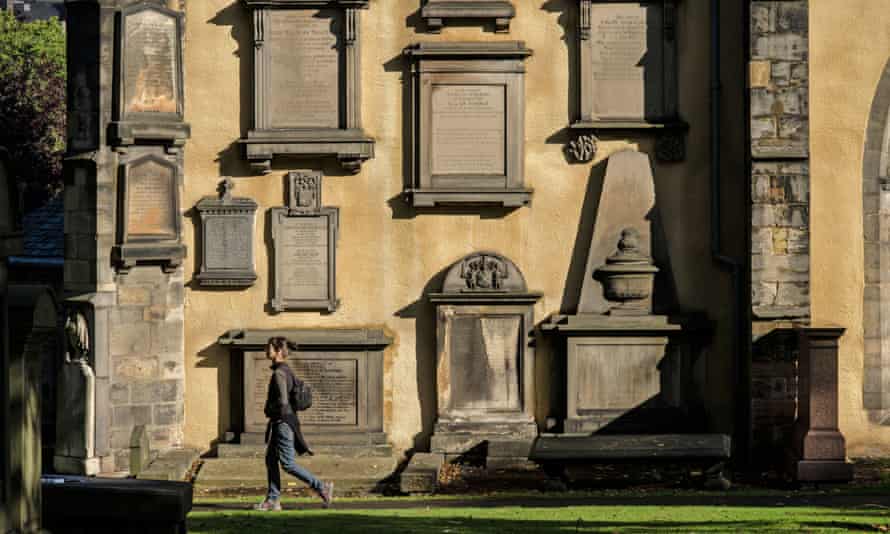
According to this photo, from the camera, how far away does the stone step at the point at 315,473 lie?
57.3 ft

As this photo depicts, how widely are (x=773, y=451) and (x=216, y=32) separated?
23.8 ft

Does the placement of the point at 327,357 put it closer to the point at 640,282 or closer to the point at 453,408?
the point at 453,408

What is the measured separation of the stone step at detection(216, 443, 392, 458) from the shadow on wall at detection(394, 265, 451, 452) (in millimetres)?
447

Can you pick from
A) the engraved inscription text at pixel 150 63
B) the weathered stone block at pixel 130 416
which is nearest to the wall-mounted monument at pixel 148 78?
the engraved inscription text at pixel 150 63

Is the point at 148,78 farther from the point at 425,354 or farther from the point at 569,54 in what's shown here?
the point at 569,54

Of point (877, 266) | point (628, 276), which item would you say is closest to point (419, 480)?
point (628, 276)

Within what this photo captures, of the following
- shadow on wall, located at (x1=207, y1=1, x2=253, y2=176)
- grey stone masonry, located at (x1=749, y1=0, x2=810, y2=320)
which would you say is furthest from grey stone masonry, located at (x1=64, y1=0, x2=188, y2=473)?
grey stone masonry, located at (x1=749, y1=0, x2=810, y2=320)

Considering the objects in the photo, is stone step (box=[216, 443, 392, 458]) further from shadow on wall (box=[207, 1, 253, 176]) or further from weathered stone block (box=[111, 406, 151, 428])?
shadow on wall (box=[207, 1, 253, 176])

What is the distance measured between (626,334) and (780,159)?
244cm

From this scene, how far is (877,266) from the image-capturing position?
18359mm

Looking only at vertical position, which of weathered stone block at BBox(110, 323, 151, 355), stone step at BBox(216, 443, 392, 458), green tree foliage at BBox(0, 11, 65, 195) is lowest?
stone step at BBox(216, 443, 392, 458)

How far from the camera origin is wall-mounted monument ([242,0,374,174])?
18.3 meters

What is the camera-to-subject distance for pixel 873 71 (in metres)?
18.2

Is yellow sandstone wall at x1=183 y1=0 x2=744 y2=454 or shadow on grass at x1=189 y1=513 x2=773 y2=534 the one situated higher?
yellow sandstone wall at x1=183 y1=0 x2=744 y2=454
